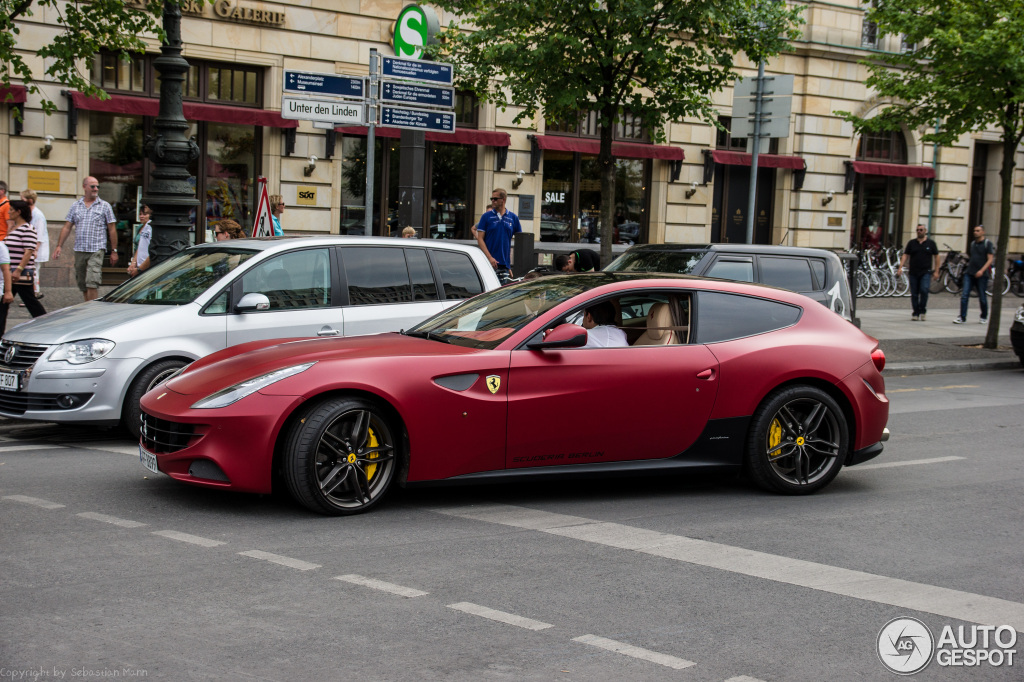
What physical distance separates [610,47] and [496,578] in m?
11.0

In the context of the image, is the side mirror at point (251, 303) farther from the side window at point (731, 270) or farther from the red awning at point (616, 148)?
the red awning at point (616, 148)

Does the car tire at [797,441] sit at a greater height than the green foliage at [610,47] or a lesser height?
lesser

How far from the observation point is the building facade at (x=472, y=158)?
65.9ft

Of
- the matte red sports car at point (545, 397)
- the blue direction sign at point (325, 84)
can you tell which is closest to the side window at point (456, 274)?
the matte red sports car at point (545, 397)

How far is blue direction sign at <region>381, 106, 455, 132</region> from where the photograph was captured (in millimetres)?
12531

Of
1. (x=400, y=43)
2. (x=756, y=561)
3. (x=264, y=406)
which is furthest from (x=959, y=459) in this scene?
(x=400, y=43)

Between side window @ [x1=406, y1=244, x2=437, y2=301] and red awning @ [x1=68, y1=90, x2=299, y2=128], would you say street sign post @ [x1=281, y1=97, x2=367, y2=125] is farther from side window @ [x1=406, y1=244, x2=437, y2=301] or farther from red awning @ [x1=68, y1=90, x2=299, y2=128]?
red awning @ [x1=68, y1=90, x2=299, y2=128]

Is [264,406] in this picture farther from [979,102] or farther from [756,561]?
[979,102]

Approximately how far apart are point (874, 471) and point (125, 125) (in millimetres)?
16358

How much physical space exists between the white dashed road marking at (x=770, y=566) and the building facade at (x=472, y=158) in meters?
8.35

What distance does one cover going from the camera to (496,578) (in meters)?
5.26

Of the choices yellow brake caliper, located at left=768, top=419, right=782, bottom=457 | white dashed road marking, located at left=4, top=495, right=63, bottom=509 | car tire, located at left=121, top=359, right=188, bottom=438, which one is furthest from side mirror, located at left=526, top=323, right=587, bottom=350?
car tire, located at left=121, top=359, right=188, bottom=438

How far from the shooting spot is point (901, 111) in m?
18.7

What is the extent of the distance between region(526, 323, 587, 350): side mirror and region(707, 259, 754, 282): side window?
6.27 meters
